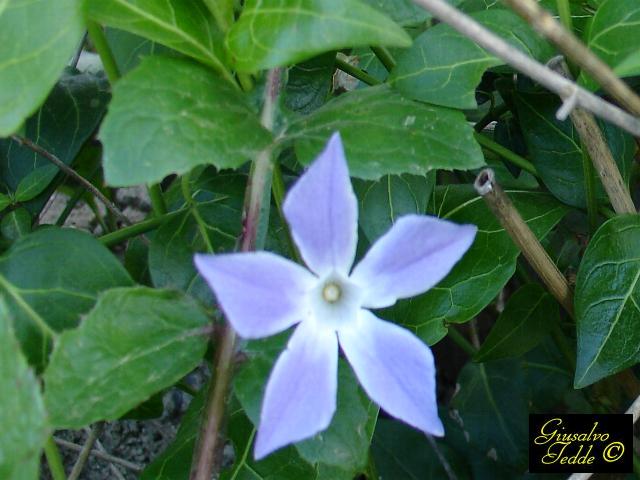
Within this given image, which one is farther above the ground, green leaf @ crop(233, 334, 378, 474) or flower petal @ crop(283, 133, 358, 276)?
flower petal @ crop(283, 133, 358, 276)

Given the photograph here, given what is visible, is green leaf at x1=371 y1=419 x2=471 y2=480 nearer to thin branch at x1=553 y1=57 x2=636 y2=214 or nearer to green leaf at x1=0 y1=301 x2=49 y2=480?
thin branch at x1=553 y1=57 x2=636 y2=214

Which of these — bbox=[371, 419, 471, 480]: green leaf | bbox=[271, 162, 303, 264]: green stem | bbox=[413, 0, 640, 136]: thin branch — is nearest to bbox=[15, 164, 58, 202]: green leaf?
bbox=[271, 162, 303, 264]: green stem

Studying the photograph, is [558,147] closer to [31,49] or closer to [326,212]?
[326,212]

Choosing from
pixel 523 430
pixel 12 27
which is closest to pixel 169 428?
pixel 523 430

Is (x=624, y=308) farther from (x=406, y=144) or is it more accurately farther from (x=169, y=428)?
(x=169, y=428)

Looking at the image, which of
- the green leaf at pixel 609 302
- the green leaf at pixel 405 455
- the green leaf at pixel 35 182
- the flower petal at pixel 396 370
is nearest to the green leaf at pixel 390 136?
the flower petal at pixel 396 370
